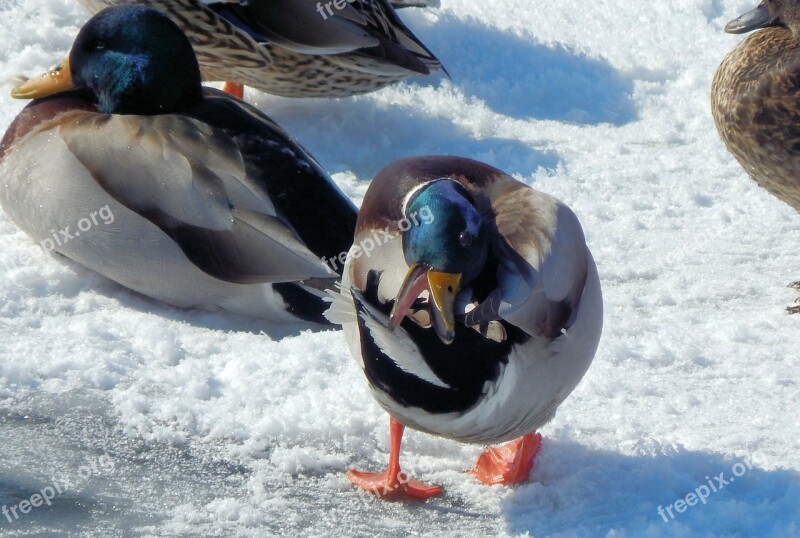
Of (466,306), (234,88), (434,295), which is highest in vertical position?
(434,295)

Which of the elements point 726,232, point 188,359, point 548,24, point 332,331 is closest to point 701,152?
point 726,232

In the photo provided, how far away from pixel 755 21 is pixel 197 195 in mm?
2575

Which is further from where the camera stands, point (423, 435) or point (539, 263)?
point (423, 435)

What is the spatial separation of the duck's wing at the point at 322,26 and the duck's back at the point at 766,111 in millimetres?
1355

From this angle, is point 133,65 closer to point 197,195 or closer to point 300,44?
point 197,195

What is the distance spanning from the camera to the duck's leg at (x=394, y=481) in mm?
3004

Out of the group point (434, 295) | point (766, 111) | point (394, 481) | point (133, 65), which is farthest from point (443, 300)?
point (766, 111)

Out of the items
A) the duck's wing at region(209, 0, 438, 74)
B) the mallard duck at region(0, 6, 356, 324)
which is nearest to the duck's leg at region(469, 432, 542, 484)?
the mallard duck at region(0, 6, 356, 324)

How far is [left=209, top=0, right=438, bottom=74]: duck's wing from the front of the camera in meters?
4.97

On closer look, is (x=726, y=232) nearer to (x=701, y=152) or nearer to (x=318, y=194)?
(x=701, y=152)

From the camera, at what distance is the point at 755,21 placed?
4.93m

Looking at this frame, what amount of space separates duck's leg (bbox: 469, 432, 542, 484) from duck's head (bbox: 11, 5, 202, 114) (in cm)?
176

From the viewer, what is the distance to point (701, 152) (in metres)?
5.40

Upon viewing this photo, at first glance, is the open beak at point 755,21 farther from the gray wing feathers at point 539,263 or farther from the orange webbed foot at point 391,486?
the orange webbed foot at point 391,486
